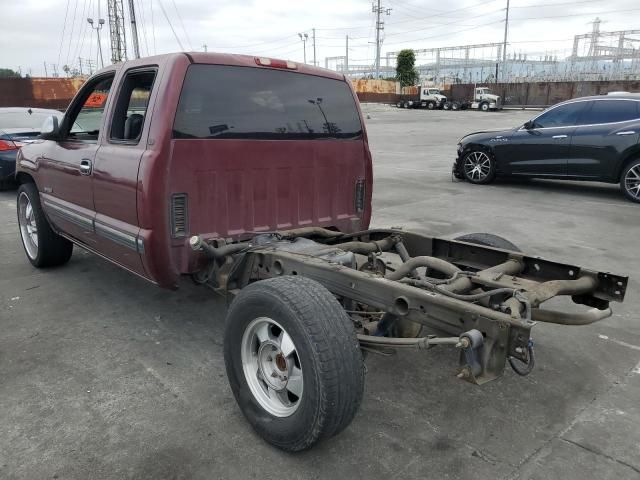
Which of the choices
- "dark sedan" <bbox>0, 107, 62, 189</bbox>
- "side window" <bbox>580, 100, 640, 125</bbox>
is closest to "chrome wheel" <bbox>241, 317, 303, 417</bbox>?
"dark sedan" <bbox>0, 107, 62, 189</bbox>

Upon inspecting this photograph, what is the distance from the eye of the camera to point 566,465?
263 centimetres

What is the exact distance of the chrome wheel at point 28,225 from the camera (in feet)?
18.3

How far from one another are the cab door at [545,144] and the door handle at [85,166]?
8280 millimetres

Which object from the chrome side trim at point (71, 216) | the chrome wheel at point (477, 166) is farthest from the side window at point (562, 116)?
the chrome side trim at point (71, 216)

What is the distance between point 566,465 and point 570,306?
2252 millimetres

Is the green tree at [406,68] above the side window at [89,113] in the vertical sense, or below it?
above

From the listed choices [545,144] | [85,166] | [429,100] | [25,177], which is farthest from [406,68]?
[85,166]

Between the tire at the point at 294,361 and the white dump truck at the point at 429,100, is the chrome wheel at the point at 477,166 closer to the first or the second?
the tire at the point at 294,361

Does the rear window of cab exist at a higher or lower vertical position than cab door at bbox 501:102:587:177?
higher

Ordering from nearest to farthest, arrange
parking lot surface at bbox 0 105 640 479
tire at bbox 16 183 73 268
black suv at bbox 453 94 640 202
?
parking lot surface at bbox 0 105 640 479 < tire at bbox 16 183 73 268 < black suv at bbox 453 94 640 202

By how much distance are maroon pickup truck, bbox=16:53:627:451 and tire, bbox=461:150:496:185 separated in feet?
23.2

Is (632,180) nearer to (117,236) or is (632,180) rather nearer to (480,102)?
(117,236)

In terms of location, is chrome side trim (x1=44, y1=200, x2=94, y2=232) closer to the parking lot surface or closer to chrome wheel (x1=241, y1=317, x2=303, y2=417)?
the parking lot surface

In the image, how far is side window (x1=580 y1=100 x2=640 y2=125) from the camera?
9078 mm
